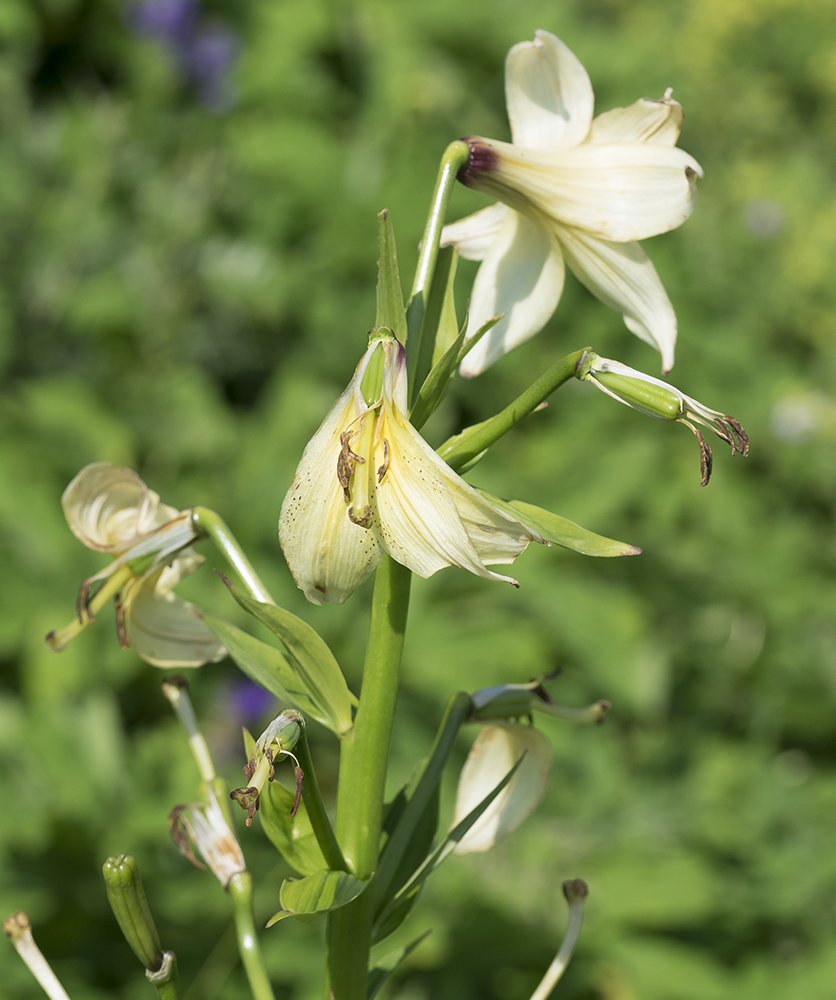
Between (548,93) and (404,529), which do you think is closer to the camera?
(404,529)

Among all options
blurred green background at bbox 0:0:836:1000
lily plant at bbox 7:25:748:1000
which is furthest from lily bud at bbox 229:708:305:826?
blurred green background at bbox 0:0:836:1000

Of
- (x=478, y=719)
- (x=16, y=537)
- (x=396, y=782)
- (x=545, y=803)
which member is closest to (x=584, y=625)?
(x=545, y=803)

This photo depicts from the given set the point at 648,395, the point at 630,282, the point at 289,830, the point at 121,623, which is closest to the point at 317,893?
the point at 289,830

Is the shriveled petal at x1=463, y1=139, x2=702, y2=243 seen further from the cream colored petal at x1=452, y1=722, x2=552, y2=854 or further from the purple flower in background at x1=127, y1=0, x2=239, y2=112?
the purple flower in background at x1=127, y1=0, x2=239, y2=112

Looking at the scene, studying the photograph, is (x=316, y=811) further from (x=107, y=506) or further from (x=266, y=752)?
(x=107, y=506)

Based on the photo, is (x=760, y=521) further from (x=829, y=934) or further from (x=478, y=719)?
(x=478, y=719)

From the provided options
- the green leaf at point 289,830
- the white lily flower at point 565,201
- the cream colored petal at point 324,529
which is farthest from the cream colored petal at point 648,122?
the green leaf at point 289,830
